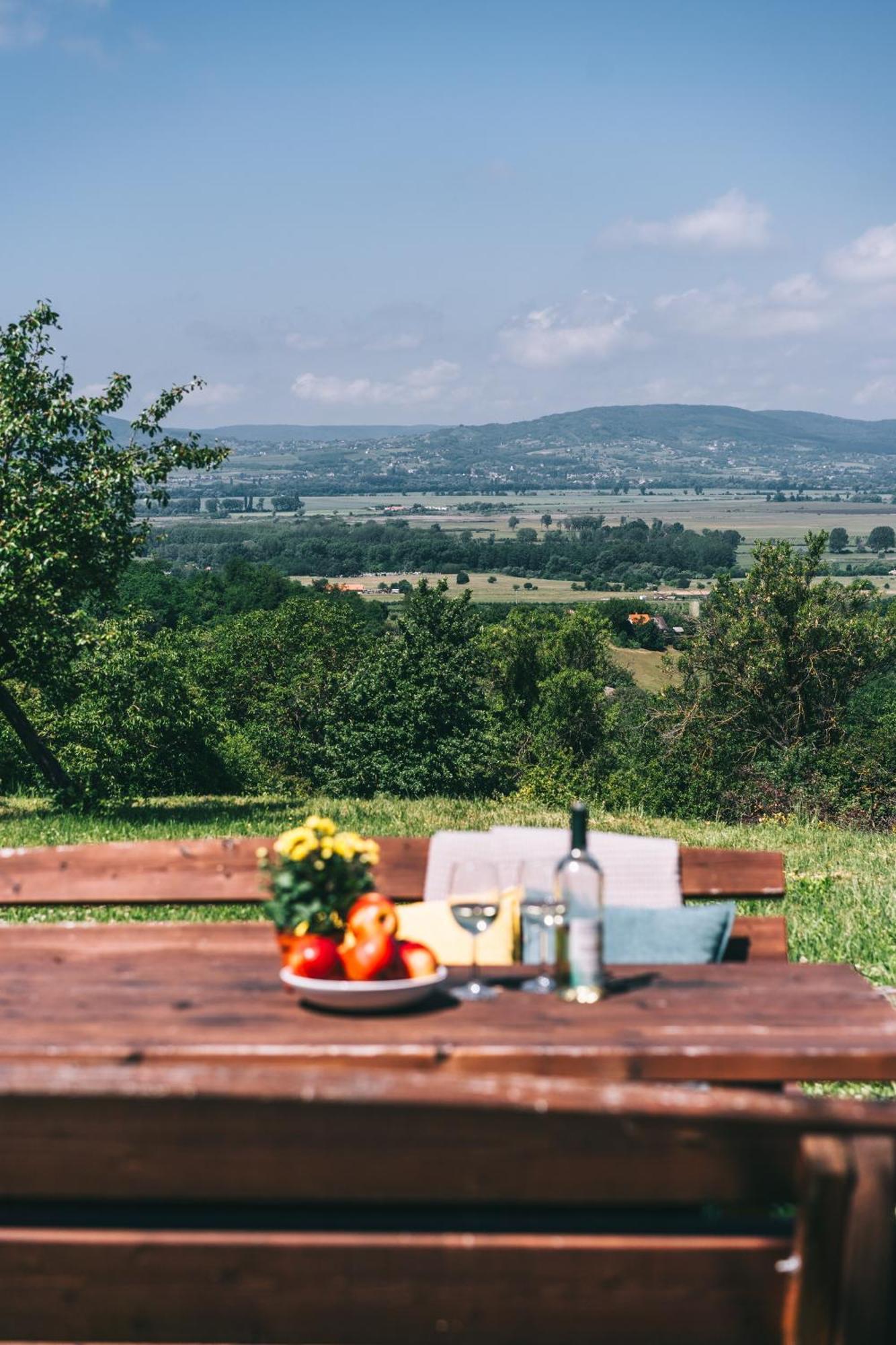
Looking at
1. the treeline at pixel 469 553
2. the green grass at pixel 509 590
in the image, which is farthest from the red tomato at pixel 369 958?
the treeline at pixel 469 553

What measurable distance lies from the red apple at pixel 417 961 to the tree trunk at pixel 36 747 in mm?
15455

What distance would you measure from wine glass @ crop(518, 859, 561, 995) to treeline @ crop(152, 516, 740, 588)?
15387 centimetres

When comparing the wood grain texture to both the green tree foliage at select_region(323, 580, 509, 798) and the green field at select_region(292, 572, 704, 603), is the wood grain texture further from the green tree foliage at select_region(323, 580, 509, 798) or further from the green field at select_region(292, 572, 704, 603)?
the green field at select_region(292, 572, 704, 603)

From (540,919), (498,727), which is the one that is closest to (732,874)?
(540,919)

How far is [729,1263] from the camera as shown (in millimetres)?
2008

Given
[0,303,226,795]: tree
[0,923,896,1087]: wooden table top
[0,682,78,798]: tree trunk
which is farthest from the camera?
[0,682,78,798]: tree trunk

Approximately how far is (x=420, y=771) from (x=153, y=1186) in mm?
38970

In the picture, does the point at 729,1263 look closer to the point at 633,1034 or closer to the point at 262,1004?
the point at 633,1034

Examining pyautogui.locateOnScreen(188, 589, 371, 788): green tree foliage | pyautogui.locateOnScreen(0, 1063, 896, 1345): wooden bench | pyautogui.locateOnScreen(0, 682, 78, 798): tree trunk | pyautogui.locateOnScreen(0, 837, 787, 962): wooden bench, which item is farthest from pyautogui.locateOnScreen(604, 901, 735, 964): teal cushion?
pyautogui.locateOnScreen(188, 589, 371, 788): green tree foliage

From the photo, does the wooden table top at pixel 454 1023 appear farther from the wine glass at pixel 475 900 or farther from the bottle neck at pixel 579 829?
the bottle neck at pixel 579 829

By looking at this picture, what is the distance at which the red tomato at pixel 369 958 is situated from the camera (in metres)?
3.64

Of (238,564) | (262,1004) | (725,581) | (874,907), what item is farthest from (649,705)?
(238,564)

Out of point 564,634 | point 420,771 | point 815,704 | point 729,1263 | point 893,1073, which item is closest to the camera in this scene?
point 729,1263

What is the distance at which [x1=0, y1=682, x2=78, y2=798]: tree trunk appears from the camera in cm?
1852
